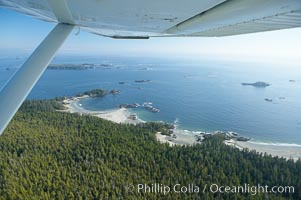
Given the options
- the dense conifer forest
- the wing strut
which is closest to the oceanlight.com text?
the dense conifer forest

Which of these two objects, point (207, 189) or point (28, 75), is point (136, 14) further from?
point (207, 189)

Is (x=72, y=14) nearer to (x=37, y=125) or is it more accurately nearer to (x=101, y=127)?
(x=101, y=127)

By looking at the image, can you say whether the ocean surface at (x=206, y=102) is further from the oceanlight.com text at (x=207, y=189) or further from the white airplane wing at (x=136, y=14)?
the white airplane wing at (x=136, y=14)

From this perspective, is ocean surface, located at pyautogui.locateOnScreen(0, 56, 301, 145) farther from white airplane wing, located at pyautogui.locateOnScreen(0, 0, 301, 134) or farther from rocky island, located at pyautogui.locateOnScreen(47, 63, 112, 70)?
white airplane wing, located at pyautogui.locateOnScreen(0, 0, 301, 134)

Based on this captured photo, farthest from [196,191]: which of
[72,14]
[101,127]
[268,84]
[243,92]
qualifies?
[268,84]

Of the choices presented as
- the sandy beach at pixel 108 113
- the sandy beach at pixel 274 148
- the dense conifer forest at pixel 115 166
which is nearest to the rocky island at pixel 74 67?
the sandy beach at pixel 108 113

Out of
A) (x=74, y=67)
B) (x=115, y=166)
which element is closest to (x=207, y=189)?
(x=115, y=166)
